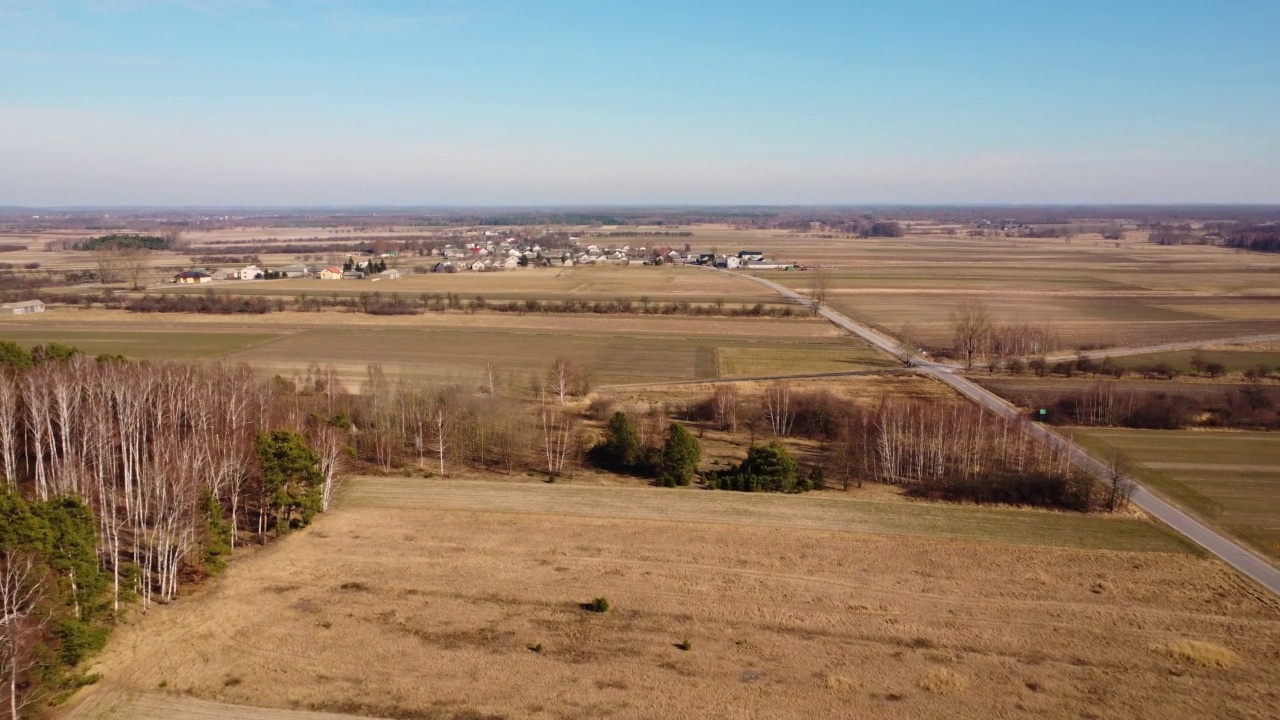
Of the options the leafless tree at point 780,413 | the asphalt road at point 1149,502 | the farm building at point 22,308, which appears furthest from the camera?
the farm building at point 22,308

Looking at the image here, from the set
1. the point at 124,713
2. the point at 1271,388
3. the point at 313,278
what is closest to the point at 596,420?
the point at 124,713

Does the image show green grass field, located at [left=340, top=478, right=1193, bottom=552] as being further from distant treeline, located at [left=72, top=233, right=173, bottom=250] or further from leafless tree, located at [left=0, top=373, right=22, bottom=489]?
distant treeline, located at [left=72, top=233, right=173, bottom=250]

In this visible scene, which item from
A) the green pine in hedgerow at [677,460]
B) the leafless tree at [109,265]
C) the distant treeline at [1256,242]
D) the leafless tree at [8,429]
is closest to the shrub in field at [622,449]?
the green pine in hedgerow at [677,460]

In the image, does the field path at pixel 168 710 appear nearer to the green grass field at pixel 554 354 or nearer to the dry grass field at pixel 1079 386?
the green grass field at pixel 554 354

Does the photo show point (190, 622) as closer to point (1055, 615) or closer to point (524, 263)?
point (1055, 615)

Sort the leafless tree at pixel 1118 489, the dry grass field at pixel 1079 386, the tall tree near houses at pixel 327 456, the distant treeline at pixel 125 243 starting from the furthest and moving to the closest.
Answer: the distant treeline at pixel 125 243, the dry grass field at pixel 1079 386, the leafless tree at pixel 1118 489, the tall tree near houses at pixel 327 456

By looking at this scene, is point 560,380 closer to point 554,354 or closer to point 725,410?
point 725,410

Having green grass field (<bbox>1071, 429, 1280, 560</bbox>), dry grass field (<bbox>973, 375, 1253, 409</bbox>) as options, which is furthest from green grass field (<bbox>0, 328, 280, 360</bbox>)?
green grass field (<bbox>1071, 429, 1280, 560</bbox>)
